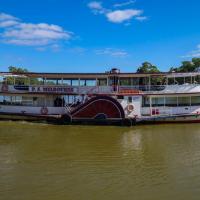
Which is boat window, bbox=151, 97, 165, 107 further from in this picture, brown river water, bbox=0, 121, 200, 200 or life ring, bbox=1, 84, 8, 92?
life ring, bbox=1, 84, 8, 92

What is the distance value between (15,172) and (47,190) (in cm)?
257

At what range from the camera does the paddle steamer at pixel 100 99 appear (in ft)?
91.1

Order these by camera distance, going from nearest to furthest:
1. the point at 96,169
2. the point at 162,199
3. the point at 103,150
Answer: the point at 162,199, the point at 96,169, the point at 103,150

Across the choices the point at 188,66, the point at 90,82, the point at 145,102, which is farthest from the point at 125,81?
the point at 188,66

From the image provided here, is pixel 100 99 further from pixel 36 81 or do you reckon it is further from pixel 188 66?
pixel 188 66

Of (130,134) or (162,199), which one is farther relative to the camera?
(130,134)

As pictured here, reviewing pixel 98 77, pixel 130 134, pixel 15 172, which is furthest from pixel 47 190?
pixel 98 77

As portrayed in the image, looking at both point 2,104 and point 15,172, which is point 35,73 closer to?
point 2,104

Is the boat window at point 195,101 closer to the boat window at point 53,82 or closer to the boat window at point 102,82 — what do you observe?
the boat window at point 102,82

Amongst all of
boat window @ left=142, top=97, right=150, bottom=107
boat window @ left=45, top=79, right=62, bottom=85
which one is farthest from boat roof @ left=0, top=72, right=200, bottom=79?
boat window @ left=142, top=97, right=150, bottom=107

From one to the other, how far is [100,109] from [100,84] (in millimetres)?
3516

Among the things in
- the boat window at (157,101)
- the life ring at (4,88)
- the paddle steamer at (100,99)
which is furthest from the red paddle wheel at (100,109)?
the life ring at (4,88)

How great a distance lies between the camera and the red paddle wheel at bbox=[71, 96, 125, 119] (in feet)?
90.1

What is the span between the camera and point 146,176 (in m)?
13.2
